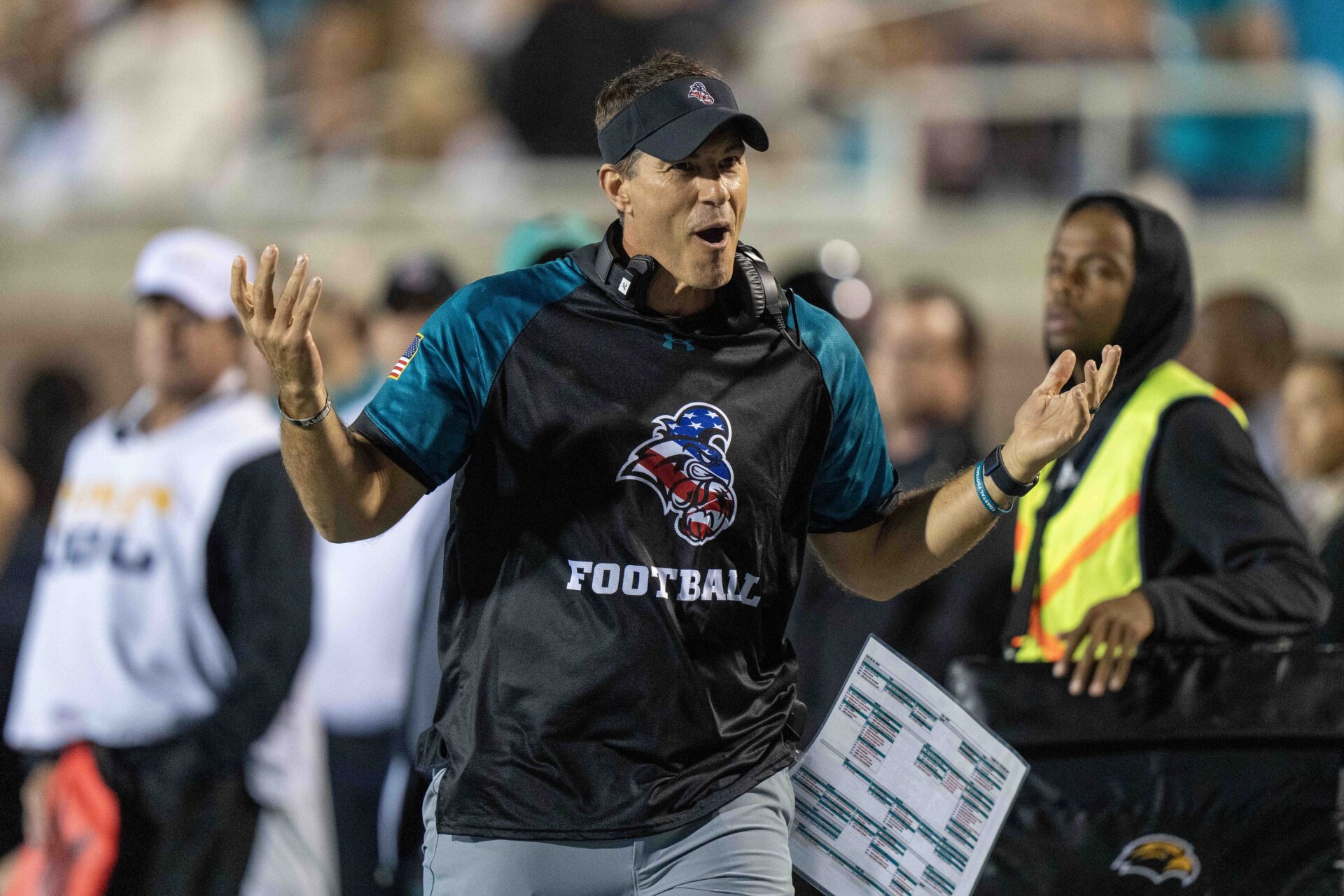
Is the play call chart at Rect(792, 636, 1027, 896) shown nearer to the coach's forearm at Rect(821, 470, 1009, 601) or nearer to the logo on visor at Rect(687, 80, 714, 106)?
the coach's forearm at Rect(821, 470, 1009, 601)

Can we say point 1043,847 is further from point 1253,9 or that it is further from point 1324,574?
point 1253,9

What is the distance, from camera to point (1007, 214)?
1040 cm

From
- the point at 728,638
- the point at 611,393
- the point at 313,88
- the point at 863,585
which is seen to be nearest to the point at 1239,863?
the point at 863,585

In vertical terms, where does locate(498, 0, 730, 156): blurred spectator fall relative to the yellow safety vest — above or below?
above

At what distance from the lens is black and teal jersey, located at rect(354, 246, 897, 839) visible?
3148 mm

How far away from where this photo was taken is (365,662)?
18.6ft

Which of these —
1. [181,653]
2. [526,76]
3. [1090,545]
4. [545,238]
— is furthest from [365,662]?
[526,76]

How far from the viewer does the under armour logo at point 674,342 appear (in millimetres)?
3291

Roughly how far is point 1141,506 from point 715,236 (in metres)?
1.29

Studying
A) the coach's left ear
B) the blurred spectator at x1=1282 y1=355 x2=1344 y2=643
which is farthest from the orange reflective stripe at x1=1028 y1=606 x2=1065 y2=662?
the blurred spectator at x1=1282 y1=355 x2=1344 y2=643

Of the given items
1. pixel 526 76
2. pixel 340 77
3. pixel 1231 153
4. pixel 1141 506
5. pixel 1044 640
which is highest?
pixel 1231 153

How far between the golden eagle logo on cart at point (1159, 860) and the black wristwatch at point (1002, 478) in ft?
3.29

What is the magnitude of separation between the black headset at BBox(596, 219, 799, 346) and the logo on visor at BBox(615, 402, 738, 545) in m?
0.22

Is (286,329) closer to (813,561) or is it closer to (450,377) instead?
(450,377)
